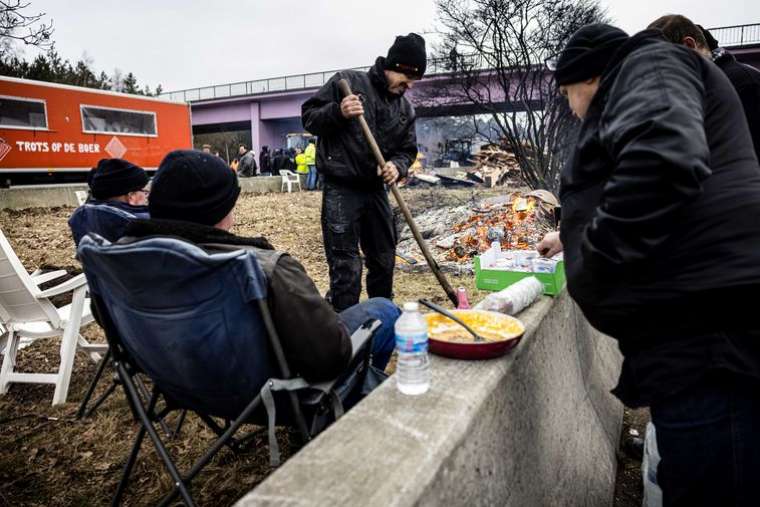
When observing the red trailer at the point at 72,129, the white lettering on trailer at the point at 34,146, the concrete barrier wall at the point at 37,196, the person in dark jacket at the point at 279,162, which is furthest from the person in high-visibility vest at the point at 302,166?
the white lettering on trailer at the point at 34,146

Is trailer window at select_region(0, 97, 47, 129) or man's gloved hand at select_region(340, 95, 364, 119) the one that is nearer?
man's gloved hand at select_region(340, 95, 364, 119)

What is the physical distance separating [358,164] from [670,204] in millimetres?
Answer: 2923

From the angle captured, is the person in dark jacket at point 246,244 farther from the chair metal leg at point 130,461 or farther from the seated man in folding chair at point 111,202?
the seated man in folding chair at point 111,202

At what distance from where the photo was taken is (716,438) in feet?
4.50

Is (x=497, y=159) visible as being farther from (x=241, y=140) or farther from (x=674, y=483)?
(x=241, y=140)

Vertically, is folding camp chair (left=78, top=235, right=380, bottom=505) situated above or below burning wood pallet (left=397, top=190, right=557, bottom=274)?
above

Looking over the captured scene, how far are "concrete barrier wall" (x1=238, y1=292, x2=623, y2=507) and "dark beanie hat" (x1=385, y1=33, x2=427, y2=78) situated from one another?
85.9 inches

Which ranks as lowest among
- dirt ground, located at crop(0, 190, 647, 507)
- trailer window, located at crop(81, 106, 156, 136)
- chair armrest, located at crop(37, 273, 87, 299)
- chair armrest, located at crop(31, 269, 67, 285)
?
dirt ground, located at crop(0, 190, 647, 507)

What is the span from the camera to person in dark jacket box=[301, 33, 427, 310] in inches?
155

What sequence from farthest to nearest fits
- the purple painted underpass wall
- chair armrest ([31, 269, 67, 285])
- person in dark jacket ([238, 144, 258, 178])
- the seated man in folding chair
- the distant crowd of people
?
the purple painted underpass wall, person in dark jacket ([238, 144, 258, 178]), the distant crowd of people, chair armrest ([31, 269, 67, 285]), the seated man in folding chair

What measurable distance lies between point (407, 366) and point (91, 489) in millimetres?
1956

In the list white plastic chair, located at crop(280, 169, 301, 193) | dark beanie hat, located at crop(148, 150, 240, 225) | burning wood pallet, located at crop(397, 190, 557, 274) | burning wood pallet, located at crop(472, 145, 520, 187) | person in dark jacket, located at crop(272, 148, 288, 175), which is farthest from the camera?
person in dark jacket, located at crop(272, 148, 288, 175)

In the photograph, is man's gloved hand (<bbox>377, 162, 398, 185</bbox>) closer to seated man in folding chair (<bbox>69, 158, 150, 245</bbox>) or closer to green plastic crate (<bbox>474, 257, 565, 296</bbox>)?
green plastic crate (<bbox>474, 257, 565, 296</bbox>)

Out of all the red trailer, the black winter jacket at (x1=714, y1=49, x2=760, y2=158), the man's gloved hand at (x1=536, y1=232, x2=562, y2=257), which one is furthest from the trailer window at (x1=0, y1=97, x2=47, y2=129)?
the black winter jacket at (x1=714, y1=49, x2=760, y2=158)
